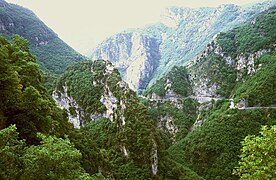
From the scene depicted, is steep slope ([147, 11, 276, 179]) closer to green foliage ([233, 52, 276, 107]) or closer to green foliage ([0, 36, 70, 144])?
green foliage ([233, 52, 276, 107])

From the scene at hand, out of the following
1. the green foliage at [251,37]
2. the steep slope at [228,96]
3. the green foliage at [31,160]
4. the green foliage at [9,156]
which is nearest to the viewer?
the green foliage at [9,156]

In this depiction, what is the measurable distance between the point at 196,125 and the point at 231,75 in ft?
103

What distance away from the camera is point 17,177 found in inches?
661

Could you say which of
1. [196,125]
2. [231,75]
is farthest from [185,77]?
[196,125]

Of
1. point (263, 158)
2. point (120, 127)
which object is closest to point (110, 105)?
point (120, 127)

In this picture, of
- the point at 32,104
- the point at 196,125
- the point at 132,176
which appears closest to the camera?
the point at 32,104

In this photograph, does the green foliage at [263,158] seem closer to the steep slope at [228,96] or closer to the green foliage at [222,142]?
the steep slope at [228,96]

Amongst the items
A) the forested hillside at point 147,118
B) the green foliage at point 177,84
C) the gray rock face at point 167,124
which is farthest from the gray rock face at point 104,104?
the green foliage at point 177,84

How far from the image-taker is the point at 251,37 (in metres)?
152

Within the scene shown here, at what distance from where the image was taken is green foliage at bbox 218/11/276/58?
5571 inches

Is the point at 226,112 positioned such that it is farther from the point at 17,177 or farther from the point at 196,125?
the point at 17,177

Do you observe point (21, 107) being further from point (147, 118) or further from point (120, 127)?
point (147, 118)

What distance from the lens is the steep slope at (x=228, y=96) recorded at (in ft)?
324

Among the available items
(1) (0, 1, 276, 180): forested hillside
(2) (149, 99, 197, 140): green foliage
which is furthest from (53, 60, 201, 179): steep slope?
(2) (149, 99, 197, 140): green foliage
